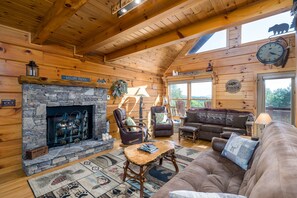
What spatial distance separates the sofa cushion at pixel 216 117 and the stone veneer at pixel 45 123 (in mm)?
2942

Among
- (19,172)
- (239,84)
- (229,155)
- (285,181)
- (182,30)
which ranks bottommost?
(19,172)

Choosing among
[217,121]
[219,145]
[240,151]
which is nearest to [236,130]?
[217,121]

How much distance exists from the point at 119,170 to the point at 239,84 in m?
4.14

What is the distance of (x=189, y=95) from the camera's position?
5.50 meters

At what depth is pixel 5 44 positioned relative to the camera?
8.20 ft

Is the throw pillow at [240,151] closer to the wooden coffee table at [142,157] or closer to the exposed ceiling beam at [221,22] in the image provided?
the wooden coffee table at [142,157]

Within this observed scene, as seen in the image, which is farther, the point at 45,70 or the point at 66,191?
the point at 45,70

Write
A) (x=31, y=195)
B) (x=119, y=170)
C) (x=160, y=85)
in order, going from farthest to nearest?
(x=160, y=85)
(x=119, y=170)
(x=31, y=195)

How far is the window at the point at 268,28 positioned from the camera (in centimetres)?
362

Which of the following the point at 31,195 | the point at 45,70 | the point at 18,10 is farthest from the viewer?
the point at 45,70

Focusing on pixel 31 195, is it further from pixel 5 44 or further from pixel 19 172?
pixel 5 44

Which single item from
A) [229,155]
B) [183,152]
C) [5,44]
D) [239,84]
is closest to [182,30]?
[229,155]

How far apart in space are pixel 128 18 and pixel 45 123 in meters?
2.46

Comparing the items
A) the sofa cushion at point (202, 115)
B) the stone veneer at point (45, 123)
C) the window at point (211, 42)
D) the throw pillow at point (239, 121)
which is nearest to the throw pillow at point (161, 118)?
the sofa cushion at point (202, 115)
